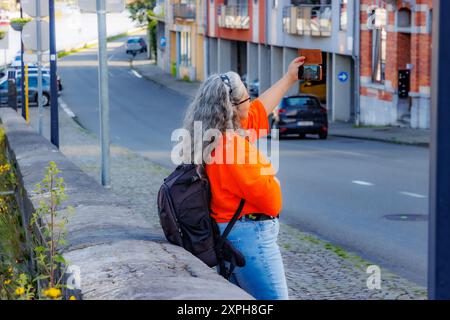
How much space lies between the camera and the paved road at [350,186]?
40.2 feet

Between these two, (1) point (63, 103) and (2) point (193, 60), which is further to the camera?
(2) point (193, 60)

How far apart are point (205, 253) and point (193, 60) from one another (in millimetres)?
66421

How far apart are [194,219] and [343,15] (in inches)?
1564

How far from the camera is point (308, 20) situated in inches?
1868

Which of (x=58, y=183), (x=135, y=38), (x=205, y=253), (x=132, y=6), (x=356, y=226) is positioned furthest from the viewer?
(x=135, y=38)

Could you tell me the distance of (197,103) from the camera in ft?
17.5

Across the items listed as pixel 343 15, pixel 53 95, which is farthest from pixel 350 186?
pixel 343 15

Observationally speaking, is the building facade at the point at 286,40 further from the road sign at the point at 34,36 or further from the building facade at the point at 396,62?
the road sign at the point at 34,36

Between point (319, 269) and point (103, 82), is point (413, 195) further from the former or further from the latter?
point (319, 269)

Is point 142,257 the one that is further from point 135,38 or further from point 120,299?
point 135,38

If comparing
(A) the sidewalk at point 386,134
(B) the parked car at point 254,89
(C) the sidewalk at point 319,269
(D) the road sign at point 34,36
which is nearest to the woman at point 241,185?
(C) the sidewalk at point 319,269

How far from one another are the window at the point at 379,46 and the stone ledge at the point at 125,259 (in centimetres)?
3371

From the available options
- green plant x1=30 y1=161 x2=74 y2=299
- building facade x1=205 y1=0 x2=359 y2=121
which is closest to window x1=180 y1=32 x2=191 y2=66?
building facade x1=205 y1=0 x2=359 y2=121
